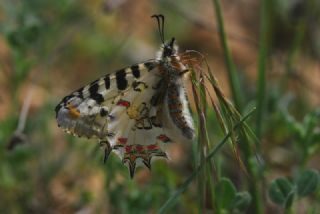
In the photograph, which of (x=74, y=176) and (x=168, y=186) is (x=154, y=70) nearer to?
(x=168, y=186)

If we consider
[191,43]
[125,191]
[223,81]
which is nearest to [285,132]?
[125,191]

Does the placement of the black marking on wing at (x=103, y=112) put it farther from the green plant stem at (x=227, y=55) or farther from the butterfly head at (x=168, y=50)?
the green plant stem at (x=227, y=55)

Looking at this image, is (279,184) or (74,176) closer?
(279,184)

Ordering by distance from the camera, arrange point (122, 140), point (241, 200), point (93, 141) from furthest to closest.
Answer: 1. point (93, 141)
2. point (122, 140)
3. point (241, 200)

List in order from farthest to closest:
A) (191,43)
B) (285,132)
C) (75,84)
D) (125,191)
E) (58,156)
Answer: (191,43) < (75,84) < (58,156) < (285,132) < (125,191)

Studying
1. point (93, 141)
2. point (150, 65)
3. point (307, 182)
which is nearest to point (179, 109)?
point (150, 65)

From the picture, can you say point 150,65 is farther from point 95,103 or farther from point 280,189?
point 280,189
